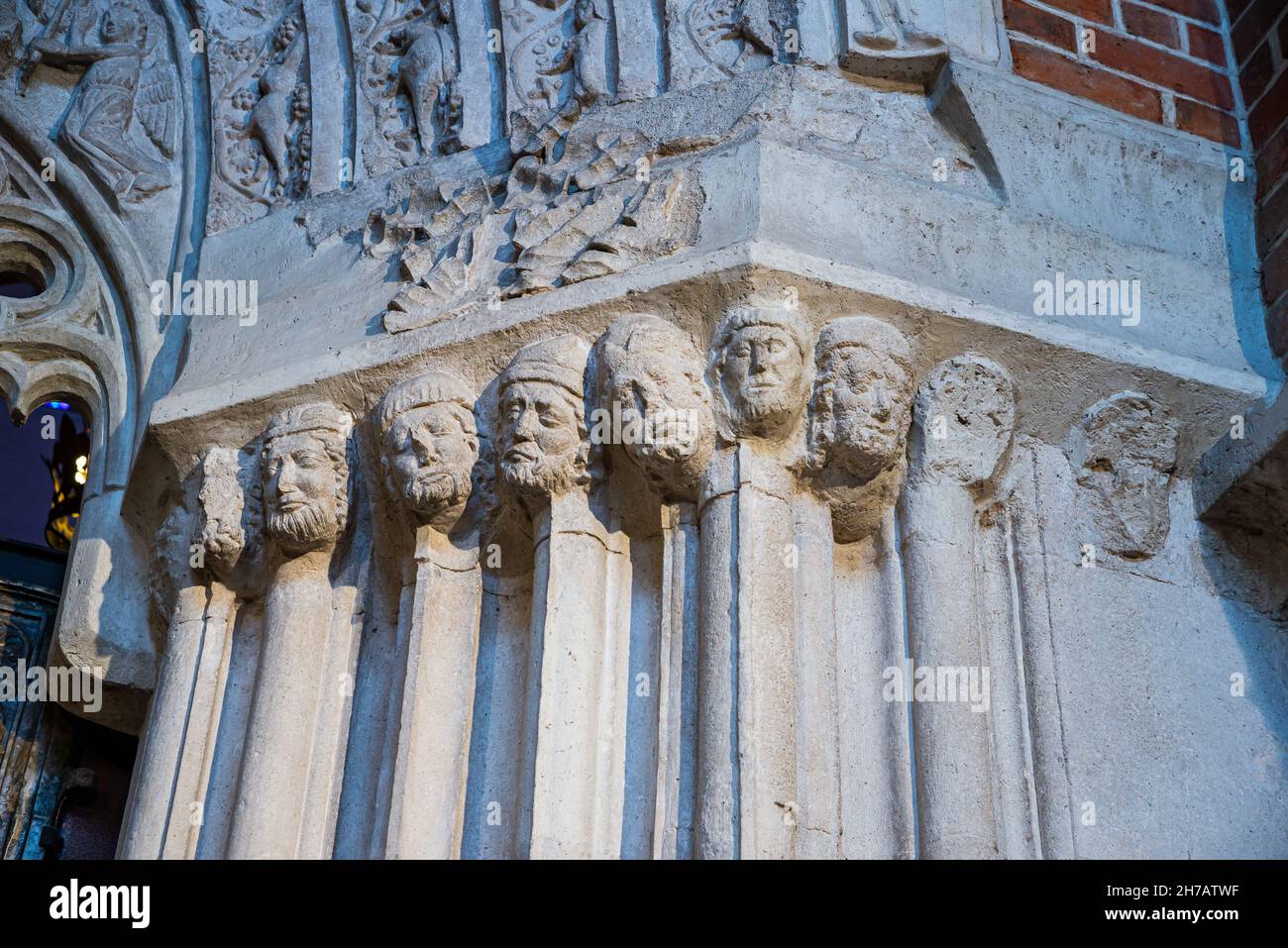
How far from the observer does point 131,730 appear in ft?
11.1

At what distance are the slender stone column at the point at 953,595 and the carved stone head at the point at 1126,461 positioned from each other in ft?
0.48

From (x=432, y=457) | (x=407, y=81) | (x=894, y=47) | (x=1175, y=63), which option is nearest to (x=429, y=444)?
(x=432, y=457)

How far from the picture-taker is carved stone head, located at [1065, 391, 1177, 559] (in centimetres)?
282

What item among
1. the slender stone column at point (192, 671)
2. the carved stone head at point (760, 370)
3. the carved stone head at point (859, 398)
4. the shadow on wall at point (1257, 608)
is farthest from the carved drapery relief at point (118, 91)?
the shadow on wall at point (1257, 608)

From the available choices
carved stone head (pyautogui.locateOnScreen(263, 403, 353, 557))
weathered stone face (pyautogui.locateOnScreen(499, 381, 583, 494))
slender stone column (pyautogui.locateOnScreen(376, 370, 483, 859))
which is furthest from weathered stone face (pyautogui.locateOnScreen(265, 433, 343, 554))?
weathered stone face (pyautogui.locateOnScreen(499, 381, 583, 494))

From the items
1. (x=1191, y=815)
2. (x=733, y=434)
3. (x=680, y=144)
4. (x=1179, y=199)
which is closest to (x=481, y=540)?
(x=733, y=434)

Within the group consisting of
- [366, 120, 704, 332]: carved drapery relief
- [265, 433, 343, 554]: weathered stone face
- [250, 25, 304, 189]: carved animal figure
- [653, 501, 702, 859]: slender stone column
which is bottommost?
[653, 501, 702, 859]: slender stone column

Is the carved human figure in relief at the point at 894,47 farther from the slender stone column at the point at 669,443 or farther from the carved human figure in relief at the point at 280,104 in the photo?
the carved human figure in relief at the point at 280,104

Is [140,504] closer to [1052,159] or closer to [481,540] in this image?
[481,540]

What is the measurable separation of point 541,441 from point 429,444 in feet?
0.62

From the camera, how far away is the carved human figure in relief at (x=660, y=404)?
8.57ft

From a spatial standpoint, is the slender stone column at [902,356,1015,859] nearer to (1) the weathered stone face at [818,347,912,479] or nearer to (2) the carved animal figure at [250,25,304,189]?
(1) the weathered stone face at [818,347,912,479]
